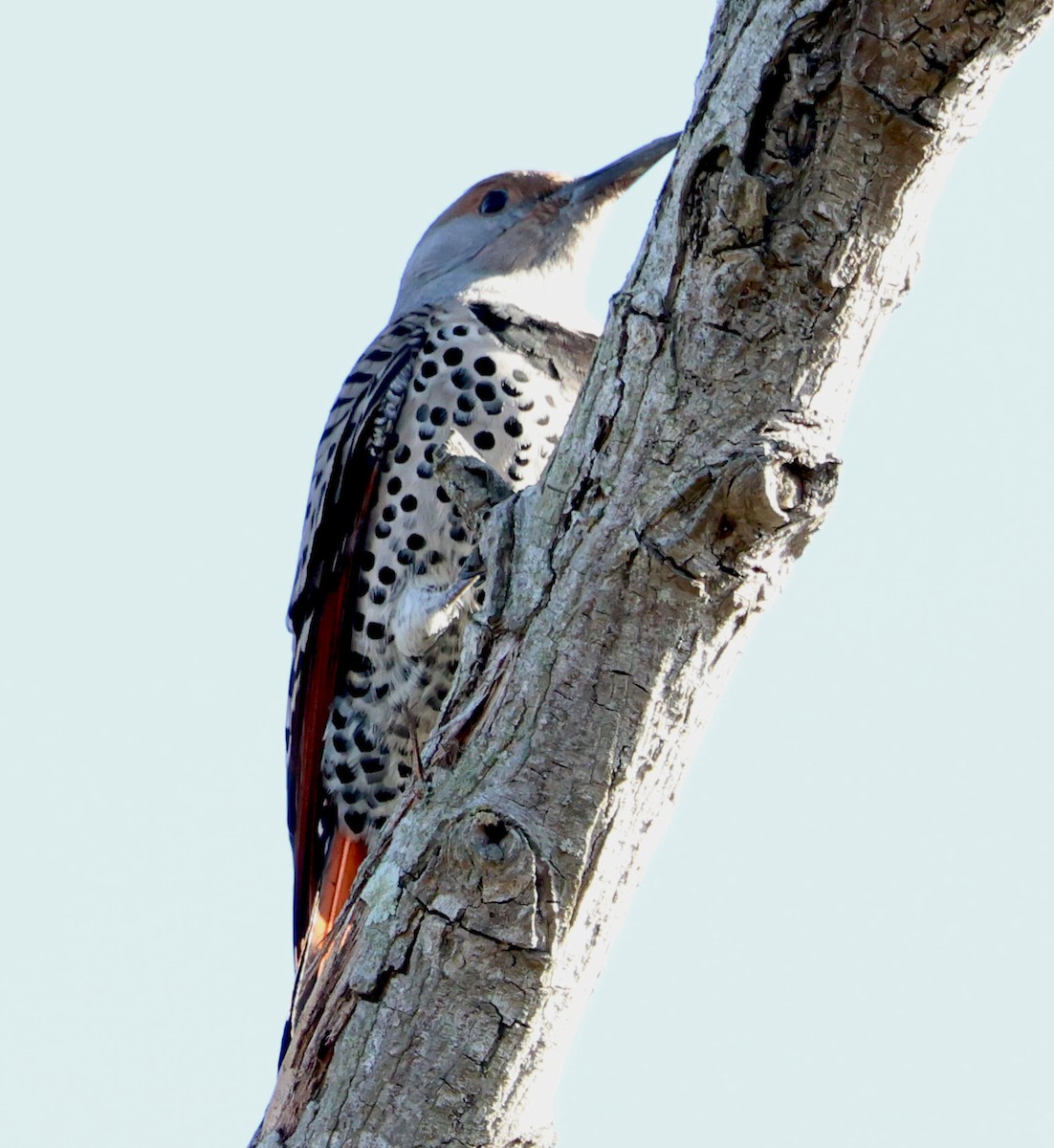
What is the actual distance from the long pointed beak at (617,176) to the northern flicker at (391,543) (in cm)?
14

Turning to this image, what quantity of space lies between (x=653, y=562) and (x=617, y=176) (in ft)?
10.4

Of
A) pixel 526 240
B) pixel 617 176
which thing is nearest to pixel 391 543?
pixel 526 240

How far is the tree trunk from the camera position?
2.41 metres

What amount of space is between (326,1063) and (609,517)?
96 centimetres

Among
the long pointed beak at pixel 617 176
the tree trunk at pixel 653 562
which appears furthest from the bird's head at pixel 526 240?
the tree trunk at pixel 653 562

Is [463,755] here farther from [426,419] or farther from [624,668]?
[426,419]

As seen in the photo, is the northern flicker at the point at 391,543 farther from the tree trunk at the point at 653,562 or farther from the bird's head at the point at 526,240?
the tree trunk at the point at 653,562

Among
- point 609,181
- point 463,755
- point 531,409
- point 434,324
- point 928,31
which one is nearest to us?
point 928,31

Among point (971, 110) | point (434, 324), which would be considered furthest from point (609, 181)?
point (971, 110)

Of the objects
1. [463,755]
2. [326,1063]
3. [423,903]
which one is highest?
[463,755]

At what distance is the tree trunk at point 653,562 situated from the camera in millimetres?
2412

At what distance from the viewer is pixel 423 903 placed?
2.46 metres

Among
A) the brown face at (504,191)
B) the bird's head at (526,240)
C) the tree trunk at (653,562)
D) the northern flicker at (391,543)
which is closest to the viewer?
the tree trunk at (653,562)

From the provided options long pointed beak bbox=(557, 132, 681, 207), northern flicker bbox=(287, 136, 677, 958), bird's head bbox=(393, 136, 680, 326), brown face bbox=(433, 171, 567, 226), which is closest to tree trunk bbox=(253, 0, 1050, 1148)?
northern flicker bbox=(287, 136, 677, 958)
